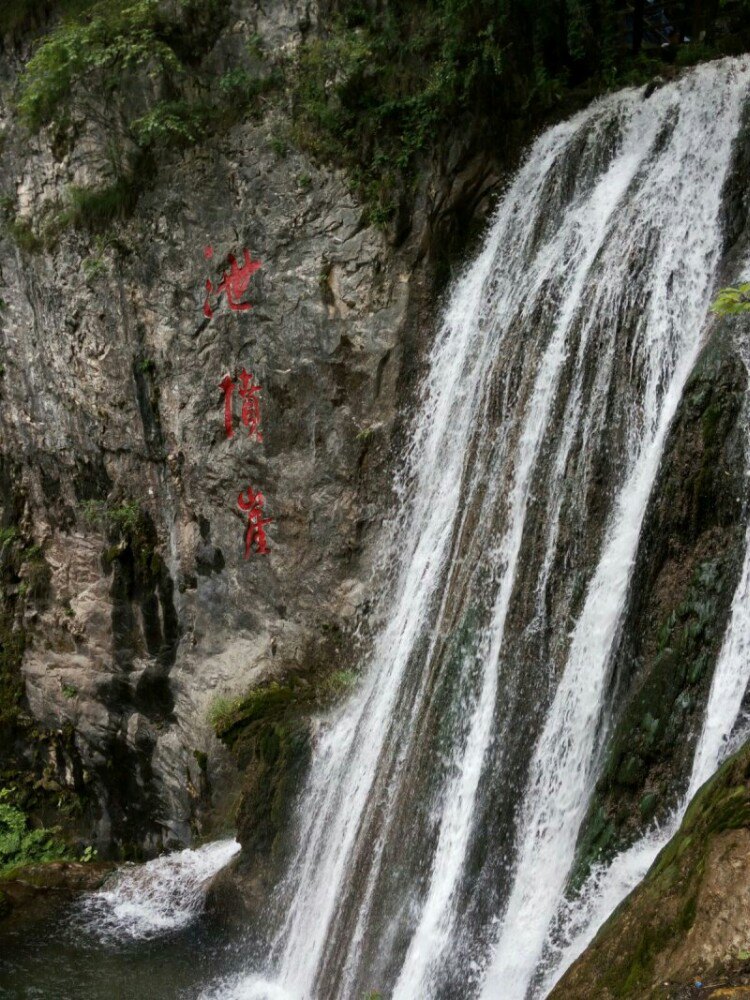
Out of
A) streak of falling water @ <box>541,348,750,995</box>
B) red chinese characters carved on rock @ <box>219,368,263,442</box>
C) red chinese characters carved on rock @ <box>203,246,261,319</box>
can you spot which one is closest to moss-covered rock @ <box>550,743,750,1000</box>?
streak of falling water @ <box>541,348,750,995</box>

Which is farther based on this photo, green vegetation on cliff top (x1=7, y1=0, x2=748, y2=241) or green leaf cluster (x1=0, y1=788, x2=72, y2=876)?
green leaf cluster (x1=0, y1=788, x2=72, y2=876)

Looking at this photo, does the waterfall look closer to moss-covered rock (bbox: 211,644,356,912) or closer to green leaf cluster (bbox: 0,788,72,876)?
moss-covered rock (bbox: 211,644,356,912)

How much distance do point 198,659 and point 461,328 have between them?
446 cm

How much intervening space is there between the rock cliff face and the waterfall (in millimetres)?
874

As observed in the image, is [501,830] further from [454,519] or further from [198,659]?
[198,659]

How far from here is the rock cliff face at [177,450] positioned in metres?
9.12

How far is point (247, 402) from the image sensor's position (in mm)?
9664

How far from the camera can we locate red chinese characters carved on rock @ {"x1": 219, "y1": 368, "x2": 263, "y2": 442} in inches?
378

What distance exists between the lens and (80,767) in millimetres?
11570

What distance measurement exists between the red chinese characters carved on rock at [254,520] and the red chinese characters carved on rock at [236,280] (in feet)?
5.98

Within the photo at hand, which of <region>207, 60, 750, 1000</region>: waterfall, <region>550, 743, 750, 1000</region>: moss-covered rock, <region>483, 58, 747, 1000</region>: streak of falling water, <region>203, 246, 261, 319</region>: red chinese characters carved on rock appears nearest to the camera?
<region>550, 743, 750, 1000</region>: moss-covered rock

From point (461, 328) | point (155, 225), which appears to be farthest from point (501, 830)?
point (155, 225)

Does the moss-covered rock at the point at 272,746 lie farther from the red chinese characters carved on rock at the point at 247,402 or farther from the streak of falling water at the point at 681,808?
the streak of falling water at the point at 681,808

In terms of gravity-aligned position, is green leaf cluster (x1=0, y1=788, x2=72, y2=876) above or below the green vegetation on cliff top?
below
